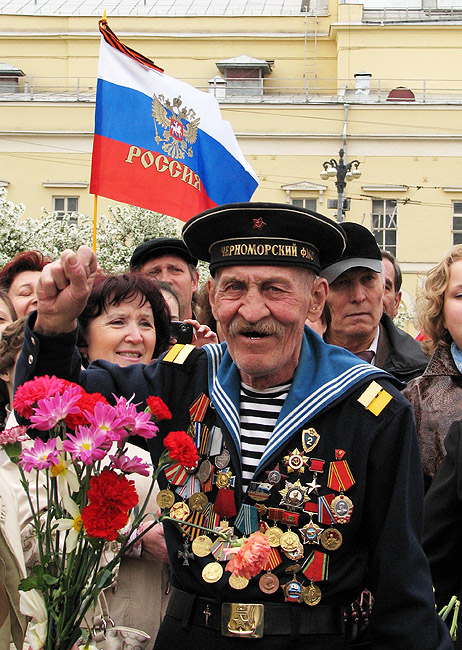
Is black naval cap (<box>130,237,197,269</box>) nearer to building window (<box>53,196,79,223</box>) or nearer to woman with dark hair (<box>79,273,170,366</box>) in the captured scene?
woman with dark hair (<box>79,273,170,366</box>)

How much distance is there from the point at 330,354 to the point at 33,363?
0.94 m

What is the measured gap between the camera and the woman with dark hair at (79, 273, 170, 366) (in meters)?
4.03

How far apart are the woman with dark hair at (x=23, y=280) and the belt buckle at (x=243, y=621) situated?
279 cm

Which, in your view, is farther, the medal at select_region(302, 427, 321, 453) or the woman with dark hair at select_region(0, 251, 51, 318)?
the woman with dark hair at select_region(0, 251, 51, 318)

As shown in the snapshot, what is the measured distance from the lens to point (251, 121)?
104 ft

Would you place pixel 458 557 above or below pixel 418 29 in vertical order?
below

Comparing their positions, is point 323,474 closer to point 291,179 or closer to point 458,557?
point 458,557

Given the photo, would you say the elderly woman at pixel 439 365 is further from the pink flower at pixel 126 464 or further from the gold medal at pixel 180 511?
the pink flower at pixel 126 464

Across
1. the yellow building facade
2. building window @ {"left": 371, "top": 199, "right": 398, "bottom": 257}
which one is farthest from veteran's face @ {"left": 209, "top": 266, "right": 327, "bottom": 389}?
building window @ {"left": 371, "top": 199, "right": 398, "bottom": 257}

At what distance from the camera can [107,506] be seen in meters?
2.11

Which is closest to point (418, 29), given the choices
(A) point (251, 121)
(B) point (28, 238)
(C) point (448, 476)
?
(A) point (251, 121)

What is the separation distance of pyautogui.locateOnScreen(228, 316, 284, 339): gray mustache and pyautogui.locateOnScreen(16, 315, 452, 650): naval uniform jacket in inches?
6.3

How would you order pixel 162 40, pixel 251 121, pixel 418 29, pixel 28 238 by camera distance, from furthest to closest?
pixel 162 40
pixel 418 29
pixel 251 121
pixel 28 238

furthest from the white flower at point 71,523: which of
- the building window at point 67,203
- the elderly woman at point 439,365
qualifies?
the building window at point 67,203
